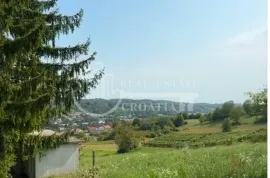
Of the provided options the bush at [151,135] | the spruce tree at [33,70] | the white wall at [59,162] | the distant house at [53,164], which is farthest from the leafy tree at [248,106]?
the bush at [151,135]

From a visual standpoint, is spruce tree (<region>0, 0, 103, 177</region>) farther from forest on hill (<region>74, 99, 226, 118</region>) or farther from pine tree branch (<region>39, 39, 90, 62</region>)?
forest on hill (<region>74, 99, 226, 118</region>)

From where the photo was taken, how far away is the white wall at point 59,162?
446 inches

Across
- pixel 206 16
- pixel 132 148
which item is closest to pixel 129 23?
pixel 206 16

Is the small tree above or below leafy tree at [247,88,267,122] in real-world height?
below

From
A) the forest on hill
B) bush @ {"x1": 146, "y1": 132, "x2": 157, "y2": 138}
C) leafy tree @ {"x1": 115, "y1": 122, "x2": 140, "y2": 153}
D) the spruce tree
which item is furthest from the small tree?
leafy tree @ {"x1": 115, "y1": 122, "x2": 140, "y2": 153}

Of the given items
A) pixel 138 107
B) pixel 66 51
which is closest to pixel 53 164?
pixel 138 107

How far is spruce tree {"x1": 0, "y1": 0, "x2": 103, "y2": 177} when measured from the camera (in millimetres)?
5824

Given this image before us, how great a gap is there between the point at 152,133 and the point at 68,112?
316 inches

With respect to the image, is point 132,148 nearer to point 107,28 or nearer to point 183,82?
point 183,82

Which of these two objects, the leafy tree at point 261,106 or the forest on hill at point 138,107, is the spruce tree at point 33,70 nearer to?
the forest on hill at point 138,107

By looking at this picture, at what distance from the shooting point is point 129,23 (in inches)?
242

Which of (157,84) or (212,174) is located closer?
(212,174)

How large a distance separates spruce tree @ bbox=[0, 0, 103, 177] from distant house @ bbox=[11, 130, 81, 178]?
3.59m

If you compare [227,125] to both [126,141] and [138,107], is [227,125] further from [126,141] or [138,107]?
[126,141]
